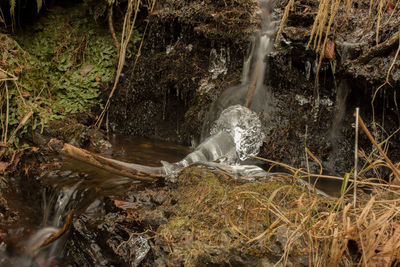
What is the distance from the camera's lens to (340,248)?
4.73ft

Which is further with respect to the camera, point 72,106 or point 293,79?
point 72,106

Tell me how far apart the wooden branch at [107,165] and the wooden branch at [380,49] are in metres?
2.77

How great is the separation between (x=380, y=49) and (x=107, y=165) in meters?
3.32

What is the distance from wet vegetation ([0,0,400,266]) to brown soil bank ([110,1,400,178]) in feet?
0.06

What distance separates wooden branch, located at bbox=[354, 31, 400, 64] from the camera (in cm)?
361

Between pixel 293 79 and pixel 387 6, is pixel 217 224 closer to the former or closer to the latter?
pixel 293 79

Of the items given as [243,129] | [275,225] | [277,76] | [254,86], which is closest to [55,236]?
[275,225]

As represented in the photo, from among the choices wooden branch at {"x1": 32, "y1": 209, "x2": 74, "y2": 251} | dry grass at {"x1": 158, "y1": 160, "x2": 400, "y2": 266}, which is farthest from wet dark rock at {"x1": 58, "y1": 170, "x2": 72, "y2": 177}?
dry grass at {"x1": 158, "y1": 160, "x2": 400, "y2": 266}

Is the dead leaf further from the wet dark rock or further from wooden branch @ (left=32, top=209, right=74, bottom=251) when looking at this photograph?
wooden branch @ (left=32, top=209, right=74, bottom=251)

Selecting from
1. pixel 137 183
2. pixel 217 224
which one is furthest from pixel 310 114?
pixel 217 224

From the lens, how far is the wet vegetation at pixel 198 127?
172 centimetres

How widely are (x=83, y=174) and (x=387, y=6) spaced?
4201 millimetres

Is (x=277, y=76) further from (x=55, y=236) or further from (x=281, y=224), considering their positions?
(x=55, y=236)

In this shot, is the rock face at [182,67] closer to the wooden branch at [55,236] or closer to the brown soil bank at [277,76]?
the brown soil bank at [277,76]
